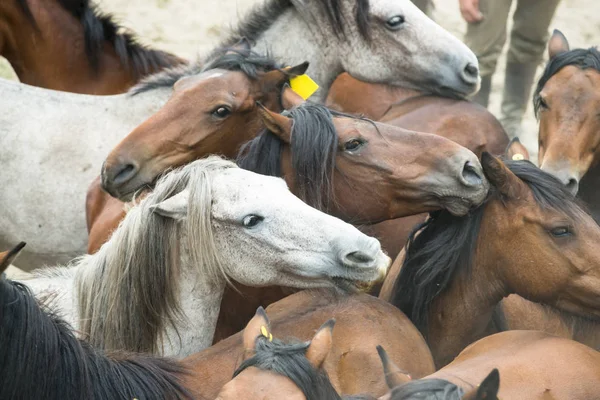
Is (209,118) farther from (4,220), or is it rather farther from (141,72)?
(141,72)

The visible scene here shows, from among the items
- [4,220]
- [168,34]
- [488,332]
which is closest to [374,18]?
[488,332]

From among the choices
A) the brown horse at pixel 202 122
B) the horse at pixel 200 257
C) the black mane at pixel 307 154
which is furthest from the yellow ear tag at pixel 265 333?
the brown horse at pixel 202 122

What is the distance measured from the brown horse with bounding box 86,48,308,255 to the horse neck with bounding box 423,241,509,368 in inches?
37.9

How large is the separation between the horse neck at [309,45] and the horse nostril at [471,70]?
552mm

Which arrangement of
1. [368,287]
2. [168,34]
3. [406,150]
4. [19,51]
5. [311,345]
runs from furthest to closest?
1. [168,34]
2. [19,51]
3. [406,150]
4. [368,287]
5. [311,345]

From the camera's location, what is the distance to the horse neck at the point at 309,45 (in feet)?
14.0

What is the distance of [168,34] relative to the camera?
8.53 meters

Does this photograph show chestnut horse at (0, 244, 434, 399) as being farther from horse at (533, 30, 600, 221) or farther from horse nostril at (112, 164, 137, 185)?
horse at (533, 30, 600, 221)

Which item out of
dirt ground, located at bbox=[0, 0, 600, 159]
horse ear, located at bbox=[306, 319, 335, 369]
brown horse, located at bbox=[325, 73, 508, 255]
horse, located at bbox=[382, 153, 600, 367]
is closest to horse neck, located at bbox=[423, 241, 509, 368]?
horse, located at bbox=[382, 153, 600, 367]

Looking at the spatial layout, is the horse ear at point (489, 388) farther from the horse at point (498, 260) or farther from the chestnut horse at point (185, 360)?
the horse at point (498, 260)

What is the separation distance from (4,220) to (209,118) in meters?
1.48

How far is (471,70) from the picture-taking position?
4180mm

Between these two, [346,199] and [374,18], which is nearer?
[346,199]

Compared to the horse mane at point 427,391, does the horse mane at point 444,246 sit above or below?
below
